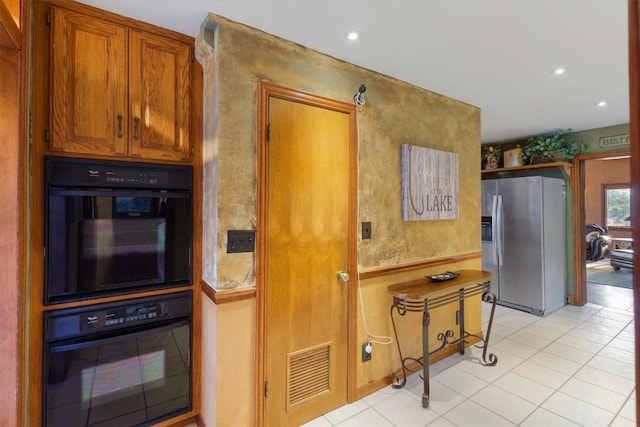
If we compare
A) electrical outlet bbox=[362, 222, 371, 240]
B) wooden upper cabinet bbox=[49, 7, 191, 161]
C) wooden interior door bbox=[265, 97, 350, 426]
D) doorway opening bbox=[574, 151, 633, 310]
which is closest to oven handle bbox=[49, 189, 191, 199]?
wooden upper cabinet bbox=[49, 7, 191, 161]

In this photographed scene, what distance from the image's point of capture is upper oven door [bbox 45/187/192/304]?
162 centimetres

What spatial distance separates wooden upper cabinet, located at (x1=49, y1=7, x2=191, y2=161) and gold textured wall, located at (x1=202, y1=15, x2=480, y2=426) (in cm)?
24

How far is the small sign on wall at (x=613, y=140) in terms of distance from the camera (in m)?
4.00

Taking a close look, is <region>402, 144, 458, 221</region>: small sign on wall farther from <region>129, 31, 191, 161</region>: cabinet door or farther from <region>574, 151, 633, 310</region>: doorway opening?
<region>574, 151, 633, 310</region>: doorway opening

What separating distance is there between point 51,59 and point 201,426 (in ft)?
7.33

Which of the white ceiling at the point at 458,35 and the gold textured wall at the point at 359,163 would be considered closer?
the white ceiling at the point at 458,35

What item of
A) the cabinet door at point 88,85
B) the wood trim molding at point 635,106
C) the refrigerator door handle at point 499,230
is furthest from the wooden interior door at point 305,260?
the refrigerator door handle at point 499,230

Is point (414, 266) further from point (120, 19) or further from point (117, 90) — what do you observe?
point (120, 19)

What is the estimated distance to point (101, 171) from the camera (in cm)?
171

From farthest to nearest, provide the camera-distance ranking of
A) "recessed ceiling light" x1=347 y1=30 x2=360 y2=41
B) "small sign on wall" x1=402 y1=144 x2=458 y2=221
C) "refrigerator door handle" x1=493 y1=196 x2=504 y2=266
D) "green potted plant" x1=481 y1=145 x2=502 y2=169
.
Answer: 1. "green potted plant" x1=481 y1=145 x2=502 y2=169
2. "refrigerator door handle" x1=493 y1=196 x2=504 y2=266
3. "small sign on wall" x1=402 y1=144 x2=458 y2=221
4. "recessed ceiling light" x1=347 y1=30 x2=360 y2=41

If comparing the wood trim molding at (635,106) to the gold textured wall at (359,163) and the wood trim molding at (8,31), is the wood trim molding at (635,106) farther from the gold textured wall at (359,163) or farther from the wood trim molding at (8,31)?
the wood trim molding at (8,31)

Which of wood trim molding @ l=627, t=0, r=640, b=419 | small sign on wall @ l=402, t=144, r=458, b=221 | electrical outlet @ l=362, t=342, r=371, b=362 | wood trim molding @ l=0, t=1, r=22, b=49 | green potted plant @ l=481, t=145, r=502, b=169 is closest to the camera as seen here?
wood trim molding @ l=627, t=0, r=640, b=419

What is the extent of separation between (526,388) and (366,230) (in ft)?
5.83

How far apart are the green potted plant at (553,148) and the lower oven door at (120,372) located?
4918 mm
